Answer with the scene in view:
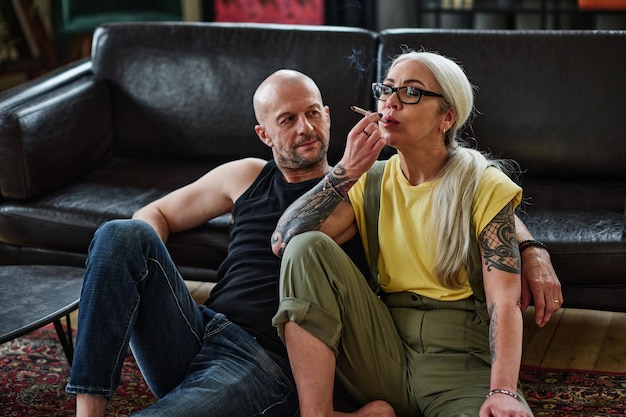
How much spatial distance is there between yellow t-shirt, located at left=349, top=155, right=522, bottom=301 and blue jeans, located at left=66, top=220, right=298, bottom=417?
35 centimetres

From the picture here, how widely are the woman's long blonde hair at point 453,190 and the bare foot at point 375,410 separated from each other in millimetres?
298

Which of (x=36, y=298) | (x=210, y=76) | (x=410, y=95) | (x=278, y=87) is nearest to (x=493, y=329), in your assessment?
(x=410, y=95)

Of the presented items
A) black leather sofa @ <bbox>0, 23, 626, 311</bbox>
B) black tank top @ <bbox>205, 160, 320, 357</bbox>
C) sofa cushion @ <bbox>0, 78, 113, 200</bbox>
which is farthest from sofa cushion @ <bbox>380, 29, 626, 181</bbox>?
sofa cushion @ <bbox>0, 78, 113, 200</bbox>

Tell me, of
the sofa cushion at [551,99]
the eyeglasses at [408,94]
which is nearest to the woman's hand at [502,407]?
the eyeglasses at [408,94]

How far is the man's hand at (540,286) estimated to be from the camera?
206 cm

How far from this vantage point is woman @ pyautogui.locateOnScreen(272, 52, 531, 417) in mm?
1970

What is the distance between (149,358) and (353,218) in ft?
1.86

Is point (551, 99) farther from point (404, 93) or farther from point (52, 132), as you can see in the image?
point (52, 132)

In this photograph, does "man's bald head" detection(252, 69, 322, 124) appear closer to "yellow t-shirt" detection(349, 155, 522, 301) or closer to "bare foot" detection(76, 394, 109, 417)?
"yellow t-shirt" detection(349, 155, 522, 301)

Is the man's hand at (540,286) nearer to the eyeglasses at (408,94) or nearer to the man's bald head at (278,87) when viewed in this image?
the eyeglasses at (408,94)

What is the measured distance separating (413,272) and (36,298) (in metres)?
0.98

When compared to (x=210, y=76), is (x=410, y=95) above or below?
above

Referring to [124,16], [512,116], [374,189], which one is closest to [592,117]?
[512,116]

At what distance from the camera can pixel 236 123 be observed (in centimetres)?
324
